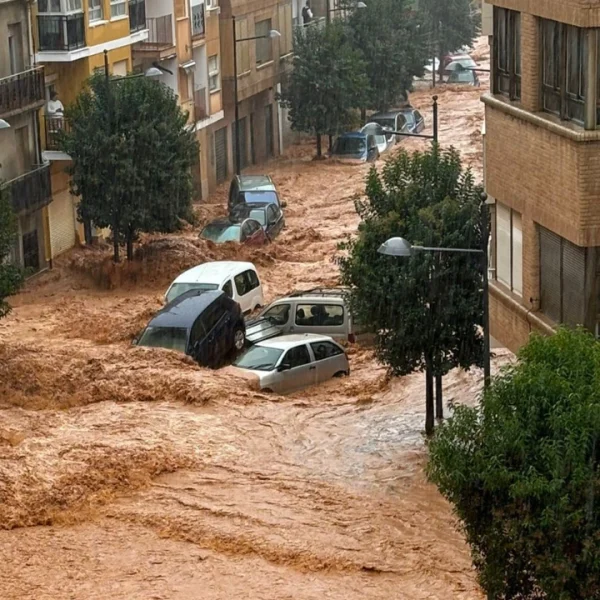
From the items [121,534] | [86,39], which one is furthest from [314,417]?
[86,39]

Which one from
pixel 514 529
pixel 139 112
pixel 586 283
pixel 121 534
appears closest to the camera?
pixel 514 529

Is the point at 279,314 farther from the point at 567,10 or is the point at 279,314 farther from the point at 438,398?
the point at 567,10

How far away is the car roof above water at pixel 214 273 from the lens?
30.5 metres

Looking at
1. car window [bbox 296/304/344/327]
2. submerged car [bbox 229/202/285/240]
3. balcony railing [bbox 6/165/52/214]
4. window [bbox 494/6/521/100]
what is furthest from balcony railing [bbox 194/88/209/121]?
window [bbox 494/6/521/100]

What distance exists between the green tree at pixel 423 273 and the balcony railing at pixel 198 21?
83.1 feet

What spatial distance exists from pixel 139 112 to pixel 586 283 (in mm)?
20528

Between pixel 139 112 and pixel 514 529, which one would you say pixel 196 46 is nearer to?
pixel 139 112

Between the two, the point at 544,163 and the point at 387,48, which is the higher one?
the point at 544,163

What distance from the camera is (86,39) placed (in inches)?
1516

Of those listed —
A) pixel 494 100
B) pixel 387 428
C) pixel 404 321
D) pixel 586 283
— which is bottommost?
pixel 387 428

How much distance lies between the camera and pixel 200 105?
157 ft

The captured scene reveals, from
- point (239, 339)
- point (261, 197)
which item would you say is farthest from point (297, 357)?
point (261, 197)

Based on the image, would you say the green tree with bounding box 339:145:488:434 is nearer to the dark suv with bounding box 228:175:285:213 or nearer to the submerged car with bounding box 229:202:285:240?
the submerged car with bounding box 229:202:285:240

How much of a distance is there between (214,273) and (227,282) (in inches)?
21.1
